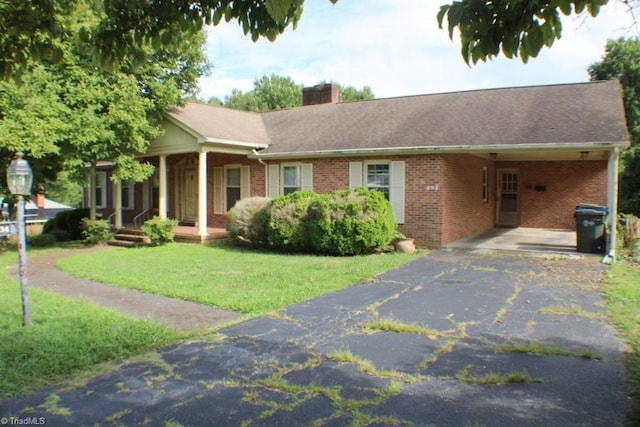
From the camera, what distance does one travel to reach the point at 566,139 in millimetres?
12086

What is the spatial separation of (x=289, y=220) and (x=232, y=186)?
588 centimetres

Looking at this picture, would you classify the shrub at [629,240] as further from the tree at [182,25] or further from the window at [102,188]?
the window at [102,188]

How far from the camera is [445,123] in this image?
14.8 meters

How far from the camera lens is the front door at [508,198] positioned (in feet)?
63.0

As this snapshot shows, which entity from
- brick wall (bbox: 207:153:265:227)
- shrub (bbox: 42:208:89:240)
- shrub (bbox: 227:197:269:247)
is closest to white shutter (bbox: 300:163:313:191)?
brick wall (bbox: 207:153:265:227)

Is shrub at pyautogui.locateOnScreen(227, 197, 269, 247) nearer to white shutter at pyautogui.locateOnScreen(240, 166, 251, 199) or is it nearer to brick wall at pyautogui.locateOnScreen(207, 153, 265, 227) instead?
brick wall at pyautogui.locateOnScreen(207, 153, 265, 227)

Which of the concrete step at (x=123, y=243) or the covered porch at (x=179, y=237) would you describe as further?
the concrete step at (x=123, y=243)

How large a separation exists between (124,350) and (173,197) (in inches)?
605

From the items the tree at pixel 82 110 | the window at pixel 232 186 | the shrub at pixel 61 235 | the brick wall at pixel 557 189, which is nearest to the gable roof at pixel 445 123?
the tree at pixel 82 110

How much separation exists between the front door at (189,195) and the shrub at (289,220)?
23.0 ft

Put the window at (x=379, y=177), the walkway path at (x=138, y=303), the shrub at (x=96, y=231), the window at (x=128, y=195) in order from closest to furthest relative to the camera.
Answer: the walkway path at (x=138, y=303) < the window at (x=379, y=177) < the shrub at (x=96, y=231) < the window at (x=128, y=195)

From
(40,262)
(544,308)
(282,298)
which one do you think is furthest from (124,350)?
(40,262)

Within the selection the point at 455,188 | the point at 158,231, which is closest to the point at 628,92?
the point at 455,188

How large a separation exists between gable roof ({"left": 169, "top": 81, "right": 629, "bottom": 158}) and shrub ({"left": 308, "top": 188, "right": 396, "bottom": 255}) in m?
2.20
